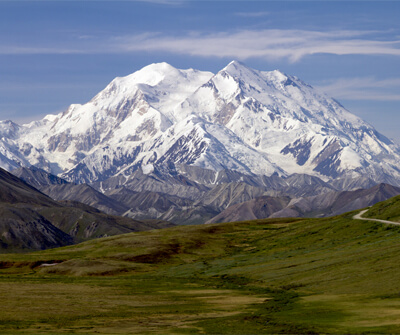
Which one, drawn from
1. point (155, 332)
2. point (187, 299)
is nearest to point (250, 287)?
point (187, 299)

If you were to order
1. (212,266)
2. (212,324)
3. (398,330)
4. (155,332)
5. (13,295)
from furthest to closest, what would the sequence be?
(212,266) → (13,295) → (212,324) → (155,332) → (398,330)

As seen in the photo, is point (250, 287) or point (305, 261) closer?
point (250, 287)

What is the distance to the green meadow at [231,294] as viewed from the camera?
301 feet

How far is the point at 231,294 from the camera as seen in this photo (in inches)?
5138

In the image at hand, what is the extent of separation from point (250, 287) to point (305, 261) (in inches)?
906

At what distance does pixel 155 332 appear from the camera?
3484 inches

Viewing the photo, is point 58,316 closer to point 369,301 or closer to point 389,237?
point 369,301

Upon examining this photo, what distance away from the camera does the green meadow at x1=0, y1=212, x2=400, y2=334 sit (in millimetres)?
91750

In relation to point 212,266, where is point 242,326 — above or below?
above

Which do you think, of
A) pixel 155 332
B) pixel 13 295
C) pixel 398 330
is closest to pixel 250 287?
pixel 13 295

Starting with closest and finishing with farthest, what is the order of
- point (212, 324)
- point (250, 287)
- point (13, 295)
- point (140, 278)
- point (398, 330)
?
1. point (398, 330)
2. point (212, 324)
3. point (13, 295)
4. point (250, 287)
5. point (140, 278)

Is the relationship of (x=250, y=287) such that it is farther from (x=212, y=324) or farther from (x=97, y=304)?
(x=212, y=324)

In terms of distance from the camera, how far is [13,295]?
127 meters

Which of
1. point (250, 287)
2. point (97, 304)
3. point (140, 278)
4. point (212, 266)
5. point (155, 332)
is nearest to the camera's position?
point (155, 332)
